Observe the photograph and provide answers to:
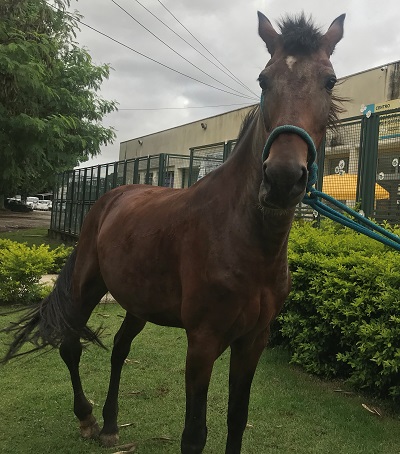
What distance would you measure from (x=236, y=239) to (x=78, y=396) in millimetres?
1927

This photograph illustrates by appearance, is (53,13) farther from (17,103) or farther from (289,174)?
(289,174)

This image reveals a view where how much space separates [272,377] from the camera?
4.53 m

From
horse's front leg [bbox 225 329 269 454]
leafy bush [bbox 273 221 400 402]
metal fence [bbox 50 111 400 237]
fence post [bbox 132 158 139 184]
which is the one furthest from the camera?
fence post [bbox 132 158 139 184]

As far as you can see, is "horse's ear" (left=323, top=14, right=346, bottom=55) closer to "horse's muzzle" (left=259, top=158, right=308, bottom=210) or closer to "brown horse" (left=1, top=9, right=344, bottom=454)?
"brown horse" (left=1, top=9, right=344, bottom=454)

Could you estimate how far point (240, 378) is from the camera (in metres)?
2.51

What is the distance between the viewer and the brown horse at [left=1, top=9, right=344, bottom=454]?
183 cm

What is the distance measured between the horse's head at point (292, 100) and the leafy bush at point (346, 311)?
2.21 m

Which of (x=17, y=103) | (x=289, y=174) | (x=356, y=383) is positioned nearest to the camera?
(x=289, y=174)

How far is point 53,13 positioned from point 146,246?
9.37 m

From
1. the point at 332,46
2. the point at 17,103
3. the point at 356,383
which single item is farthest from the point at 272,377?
the point at 17,103

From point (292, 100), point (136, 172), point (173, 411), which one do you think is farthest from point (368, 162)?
point (136, 172)

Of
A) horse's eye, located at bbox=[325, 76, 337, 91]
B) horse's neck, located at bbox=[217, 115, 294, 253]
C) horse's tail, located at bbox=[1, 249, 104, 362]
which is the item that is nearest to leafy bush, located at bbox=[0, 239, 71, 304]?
horse's tail, located at bbox=[1, 249, 104, 362]

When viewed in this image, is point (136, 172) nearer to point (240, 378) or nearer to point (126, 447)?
point (126, 447)

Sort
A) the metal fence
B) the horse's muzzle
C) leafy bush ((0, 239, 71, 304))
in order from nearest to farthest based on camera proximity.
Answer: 1. the horse's muzzle
2. the metal fence
3. leafy bush ((0, 239, 71, 304))
